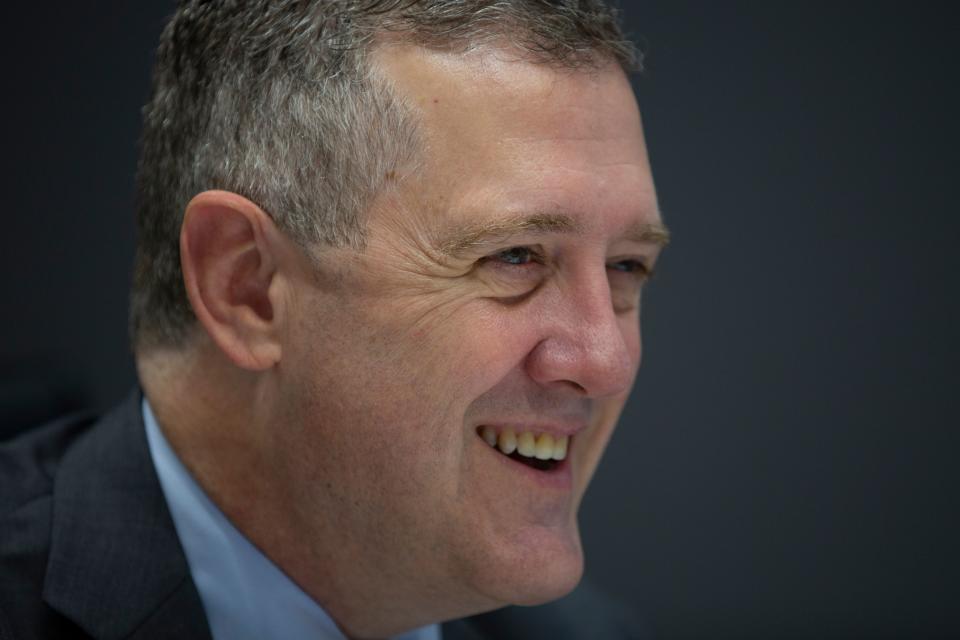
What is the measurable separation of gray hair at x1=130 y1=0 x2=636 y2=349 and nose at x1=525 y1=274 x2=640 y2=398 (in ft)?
0.98

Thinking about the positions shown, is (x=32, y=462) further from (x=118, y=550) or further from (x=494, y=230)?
(x=494, y=230)

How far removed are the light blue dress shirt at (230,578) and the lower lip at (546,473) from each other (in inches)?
15.7

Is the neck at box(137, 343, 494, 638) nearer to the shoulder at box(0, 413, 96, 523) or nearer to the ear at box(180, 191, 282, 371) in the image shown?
the ear at box(180, 191, 282, 371)

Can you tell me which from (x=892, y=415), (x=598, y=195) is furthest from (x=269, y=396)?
(x=892, y=415)

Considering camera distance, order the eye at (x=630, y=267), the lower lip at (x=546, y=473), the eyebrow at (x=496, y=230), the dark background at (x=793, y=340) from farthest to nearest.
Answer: the dark background at (x=793, y=340) < the eye at (x=630, y=267) < the lower lip at (x=546, y=473) < the eyebrow at (x=496, y=230)

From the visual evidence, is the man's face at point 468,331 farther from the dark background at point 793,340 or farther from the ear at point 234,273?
the dark background at point 793,340

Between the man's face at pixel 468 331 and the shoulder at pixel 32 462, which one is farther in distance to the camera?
the shoulder at pixel 32 462

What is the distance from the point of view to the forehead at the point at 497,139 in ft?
5.24

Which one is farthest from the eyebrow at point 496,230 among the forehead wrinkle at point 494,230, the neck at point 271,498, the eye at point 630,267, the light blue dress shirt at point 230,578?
the light blue dress shirt at point 230,578

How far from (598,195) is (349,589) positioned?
2.35 ft

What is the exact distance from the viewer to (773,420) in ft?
10.2

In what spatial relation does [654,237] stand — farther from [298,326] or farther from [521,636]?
[521,636]

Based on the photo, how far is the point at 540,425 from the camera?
1.71 meters

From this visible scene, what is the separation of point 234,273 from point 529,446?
0.51 metres
